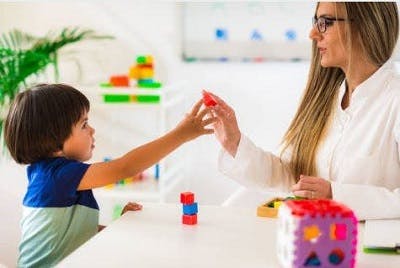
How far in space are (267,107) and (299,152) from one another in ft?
4.38

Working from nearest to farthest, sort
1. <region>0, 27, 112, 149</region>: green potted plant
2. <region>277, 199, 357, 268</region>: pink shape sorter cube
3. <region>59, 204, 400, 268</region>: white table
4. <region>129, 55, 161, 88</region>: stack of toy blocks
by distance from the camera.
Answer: <region>277, 199, 357, 268</region>: pink shape sorter cube
<region>59, 204, 400, 268</region>: white table
<region>0, 27, 112, 149</region>: green potted plant
<region>129, 55, 161, 88</region>: stack of toy blocks

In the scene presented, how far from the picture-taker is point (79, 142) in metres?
1.57

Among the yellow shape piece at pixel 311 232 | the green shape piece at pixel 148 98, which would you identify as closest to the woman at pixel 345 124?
the yellow shape piece at pixel 311 232

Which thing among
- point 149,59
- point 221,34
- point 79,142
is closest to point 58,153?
point 79,142

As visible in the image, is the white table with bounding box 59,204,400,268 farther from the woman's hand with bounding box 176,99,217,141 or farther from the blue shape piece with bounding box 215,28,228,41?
the blue shape piece with bounding box 215,28,228,41

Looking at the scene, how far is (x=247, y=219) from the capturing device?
1421 millimetres

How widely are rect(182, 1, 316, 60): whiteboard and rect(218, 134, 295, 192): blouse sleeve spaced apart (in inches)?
51.2

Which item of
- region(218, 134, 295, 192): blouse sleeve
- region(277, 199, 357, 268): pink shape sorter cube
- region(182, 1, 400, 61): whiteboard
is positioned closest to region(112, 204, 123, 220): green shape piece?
region(182, 1, 400, 61): whiteboard

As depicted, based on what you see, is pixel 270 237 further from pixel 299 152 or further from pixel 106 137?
pixel 106 137

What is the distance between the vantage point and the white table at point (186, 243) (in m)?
1.13

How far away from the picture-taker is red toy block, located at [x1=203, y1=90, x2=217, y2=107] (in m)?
1.56

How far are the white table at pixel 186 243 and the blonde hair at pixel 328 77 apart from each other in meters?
0.27

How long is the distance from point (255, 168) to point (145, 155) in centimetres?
29

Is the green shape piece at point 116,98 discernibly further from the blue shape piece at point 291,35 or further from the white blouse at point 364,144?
the white blouse at point 364,144
